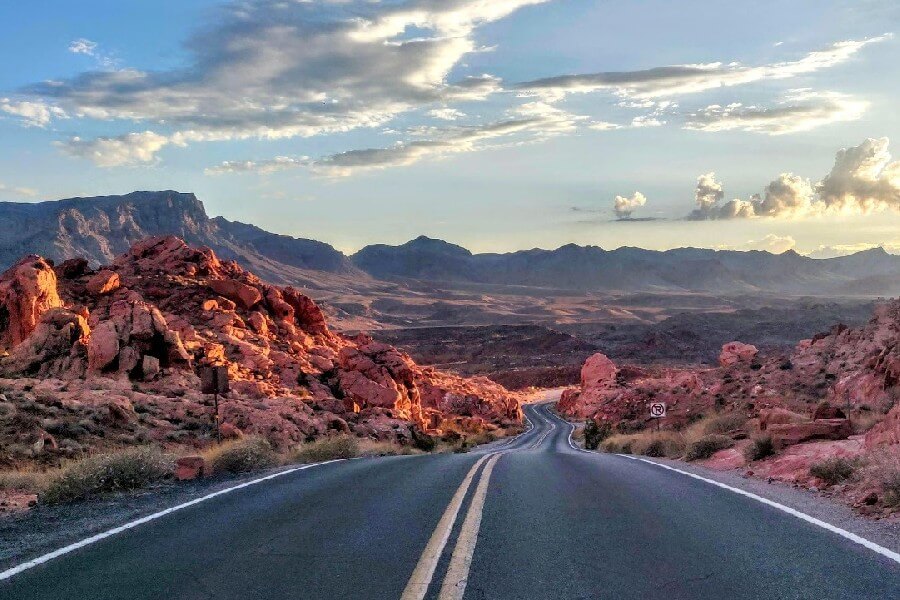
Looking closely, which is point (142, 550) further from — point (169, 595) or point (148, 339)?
point (148, 339)

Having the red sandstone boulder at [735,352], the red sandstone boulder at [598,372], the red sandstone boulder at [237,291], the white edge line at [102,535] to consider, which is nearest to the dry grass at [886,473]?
the white edge line at [102,535]

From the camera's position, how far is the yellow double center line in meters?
6.34

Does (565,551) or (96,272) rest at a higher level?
(96,272)

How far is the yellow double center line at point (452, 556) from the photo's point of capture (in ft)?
20.8

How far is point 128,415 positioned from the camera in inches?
949

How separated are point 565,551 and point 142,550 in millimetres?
4181

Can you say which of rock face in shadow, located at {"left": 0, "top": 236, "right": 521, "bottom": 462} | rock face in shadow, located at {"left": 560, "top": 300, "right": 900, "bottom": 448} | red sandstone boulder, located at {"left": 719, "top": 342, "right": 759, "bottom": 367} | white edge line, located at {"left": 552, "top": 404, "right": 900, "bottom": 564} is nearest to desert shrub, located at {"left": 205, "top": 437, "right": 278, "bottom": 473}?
rock face in shadow, located at {"left": 0, "top": 236, "right": 521, "bottom": 462}

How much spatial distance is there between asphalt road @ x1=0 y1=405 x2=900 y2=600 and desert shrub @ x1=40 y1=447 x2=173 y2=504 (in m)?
2.38

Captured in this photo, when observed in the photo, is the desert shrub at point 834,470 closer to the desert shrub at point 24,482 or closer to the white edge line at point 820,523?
Result: the white edge line at point 820,523

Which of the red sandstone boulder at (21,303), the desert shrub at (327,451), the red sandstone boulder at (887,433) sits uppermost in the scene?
the red sandstone boulder at (21,303)

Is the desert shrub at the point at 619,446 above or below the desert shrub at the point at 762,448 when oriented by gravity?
below

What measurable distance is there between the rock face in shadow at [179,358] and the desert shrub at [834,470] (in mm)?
17135

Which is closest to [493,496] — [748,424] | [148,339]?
[748,424]

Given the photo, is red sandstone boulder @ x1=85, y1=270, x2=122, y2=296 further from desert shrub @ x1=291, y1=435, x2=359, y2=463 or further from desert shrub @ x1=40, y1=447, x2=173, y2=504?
desert shrub @ x1=40, y1=447, x2=173, y2=504
